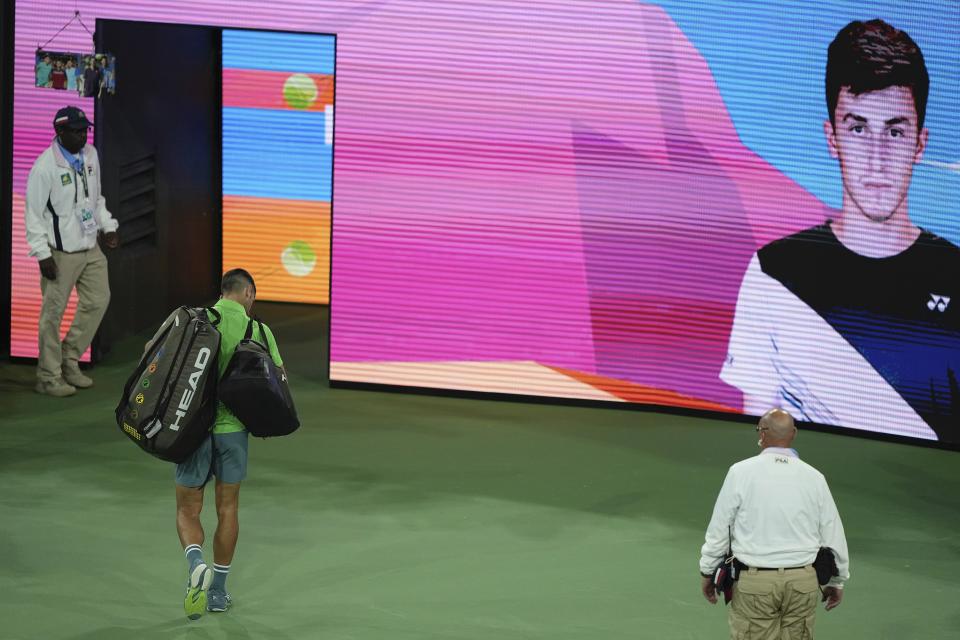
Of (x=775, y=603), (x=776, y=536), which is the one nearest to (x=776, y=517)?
(x=776, y=536)

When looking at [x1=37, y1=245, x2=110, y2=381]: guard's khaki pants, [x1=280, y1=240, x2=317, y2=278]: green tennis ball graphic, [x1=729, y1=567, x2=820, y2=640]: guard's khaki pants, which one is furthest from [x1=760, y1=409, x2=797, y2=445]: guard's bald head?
[x1=280, y1=240, x2=317, y2=278]: green tennis ball graphic

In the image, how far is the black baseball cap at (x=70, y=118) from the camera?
9500mm

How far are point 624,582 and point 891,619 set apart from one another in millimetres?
1207

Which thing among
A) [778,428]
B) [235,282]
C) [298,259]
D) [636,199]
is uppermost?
[636,199]

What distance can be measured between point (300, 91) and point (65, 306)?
3931 mm

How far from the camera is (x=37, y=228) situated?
9492 millimetres

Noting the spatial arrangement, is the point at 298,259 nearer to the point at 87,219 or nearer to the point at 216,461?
the point at 87,219

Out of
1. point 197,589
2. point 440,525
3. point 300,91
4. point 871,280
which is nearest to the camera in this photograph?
point 197,589

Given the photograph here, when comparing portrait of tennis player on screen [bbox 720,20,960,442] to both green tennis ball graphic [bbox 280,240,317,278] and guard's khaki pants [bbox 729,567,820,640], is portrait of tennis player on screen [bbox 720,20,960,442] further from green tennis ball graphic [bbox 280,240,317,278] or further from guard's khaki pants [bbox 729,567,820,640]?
green tennis ball graphic [bbox 280,240,317,278]

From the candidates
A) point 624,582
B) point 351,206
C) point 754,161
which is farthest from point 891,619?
point 351,206

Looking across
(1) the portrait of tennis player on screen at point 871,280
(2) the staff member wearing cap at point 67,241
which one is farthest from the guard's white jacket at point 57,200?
(1) the portrait of tennis player on screen at point 871,280

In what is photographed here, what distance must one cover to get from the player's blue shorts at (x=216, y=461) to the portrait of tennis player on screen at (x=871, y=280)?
4.75m

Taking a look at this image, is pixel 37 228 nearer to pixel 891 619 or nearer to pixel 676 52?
pixel 676 52

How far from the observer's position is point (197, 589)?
5.80m
